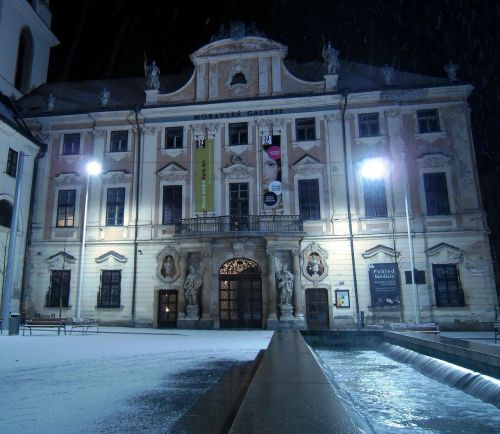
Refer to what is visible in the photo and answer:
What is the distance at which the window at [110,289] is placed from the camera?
25.3 metres

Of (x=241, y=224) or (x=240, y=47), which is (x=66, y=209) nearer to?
(x=241, y=224)

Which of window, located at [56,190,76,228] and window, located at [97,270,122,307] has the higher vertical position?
window, located at [56,190,76,228]

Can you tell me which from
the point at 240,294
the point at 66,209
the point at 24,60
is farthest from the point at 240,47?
the point at 24,60

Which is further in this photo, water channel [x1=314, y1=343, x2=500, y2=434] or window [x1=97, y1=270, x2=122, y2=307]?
window [x1=97, y1=270, x2=122, y2=307]

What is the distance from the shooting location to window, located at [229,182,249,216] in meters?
25.4

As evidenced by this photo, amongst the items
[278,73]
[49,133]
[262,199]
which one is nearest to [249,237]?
[262,199]

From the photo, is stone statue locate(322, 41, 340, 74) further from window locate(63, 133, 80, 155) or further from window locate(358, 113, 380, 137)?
window locate(63, 133, 80, 155)

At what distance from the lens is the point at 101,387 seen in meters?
6.42

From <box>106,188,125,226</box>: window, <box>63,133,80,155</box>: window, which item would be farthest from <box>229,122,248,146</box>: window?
<box>63,133,80,155</box>: window

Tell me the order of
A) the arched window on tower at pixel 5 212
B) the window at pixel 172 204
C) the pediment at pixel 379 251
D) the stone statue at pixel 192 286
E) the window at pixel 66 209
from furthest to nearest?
the window at pixel 66 209 → the window at pixel 172 204 → the arched window on tower at pixel 5 212 → the stone statue at pixel 192 286 → the pediment at pixel 379 251

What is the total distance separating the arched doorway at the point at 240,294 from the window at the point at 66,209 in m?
10.5

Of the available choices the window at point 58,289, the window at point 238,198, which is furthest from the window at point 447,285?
the window at point 58,289

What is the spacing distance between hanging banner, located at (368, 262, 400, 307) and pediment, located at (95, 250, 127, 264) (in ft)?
47.8

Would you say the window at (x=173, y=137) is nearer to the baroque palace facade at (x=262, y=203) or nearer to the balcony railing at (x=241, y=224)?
the baroque palace facade at (x=262, y=203)
